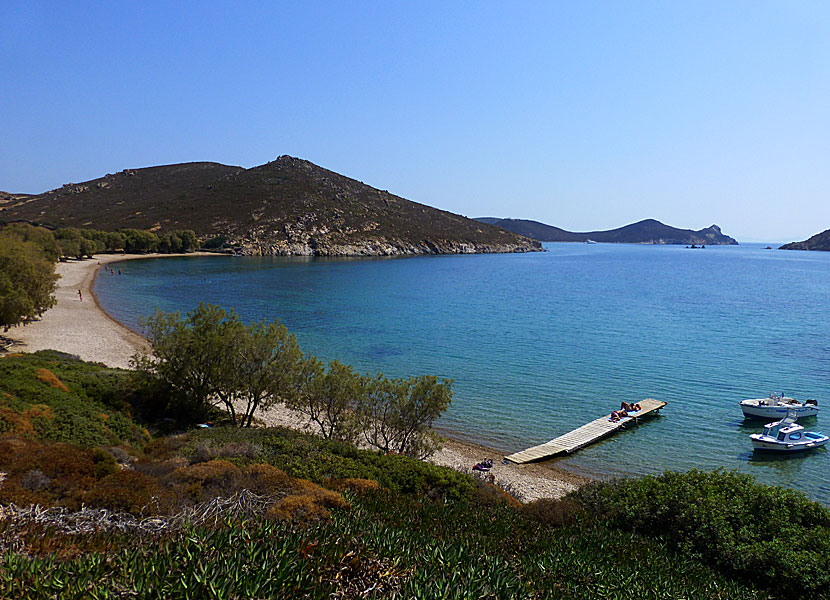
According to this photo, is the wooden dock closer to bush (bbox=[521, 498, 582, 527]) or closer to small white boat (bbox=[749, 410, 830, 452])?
small white boat (bbox=[749, 410, 830, 452])

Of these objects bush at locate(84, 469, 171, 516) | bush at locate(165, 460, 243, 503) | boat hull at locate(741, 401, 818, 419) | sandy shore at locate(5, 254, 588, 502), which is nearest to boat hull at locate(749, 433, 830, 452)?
boat hull at locate(741, 401, 818, 419)

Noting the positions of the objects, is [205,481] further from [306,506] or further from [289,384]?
[289,384]

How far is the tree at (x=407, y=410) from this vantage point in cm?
1755

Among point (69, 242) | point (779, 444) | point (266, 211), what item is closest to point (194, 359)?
point (779, 444)

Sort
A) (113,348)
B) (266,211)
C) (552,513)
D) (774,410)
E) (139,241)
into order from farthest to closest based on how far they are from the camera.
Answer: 1. (266,211)
2. (139,241)
3. (113,348)
4. (774,410)
5. (552,513)

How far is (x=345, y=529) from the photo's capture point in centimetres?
655

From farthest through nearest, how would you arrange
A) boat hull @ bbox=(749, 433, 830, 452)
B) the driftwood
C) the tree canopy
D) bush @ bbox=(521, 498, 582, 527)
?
boat hull @ bbox=(749, 433, 830, 452) < the tree canopy < bush @ bbox=(521, 498, 582, 527) < the driftwood

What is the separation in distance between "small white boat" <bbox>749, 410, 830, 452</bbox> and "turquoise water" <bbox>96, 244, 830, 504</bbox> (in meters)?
0.53

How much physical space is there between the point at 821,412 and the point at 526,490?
19375mm

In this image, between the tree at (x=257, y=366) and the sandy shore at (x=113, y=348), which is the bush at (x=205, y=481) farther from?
the sandy shore at (x=113, y=348)

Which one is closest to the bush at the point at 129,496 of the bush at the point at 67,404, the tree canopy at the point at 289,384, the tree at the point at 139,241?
the bush at the point at 67,404

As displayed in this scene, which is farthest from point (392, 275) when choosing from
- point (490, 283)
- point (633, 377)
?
point (633, 377)

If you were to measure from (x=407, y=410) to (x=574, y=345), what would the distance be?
2500cm

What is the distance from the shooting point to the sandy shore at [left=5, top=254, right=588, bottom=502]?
59.1 ft
